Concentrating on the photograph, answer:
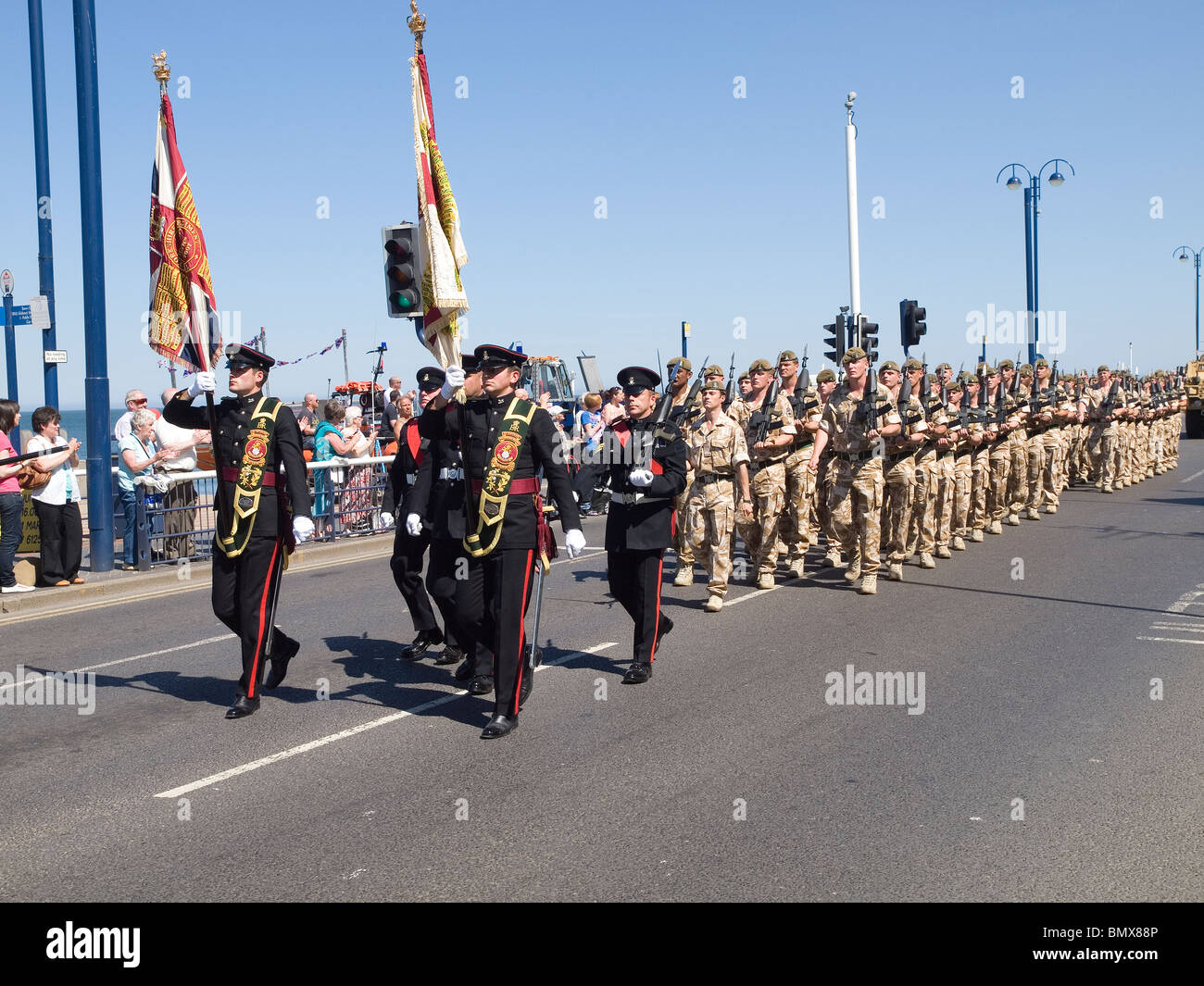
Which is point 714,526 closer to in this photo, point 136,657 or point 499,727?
point 499,727

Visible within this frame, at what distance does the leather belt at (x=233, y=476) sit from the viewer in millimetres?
6867

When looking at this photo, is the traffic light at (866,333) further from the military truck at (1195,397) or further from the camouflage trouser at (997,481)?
the military truck at (1195,397)

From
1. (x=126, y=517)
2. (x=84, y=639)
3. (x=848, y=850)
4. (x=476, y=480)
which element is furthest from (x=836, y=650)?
(x=126, y=517)

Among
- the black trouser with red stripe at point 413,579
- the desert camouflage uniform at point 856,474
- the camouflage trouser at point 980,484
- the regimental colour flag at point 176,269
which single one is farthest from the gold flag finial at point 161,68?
the camouflage trouser at point 980,484

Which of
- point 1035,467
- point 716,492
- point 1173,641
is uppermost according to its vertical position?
point 716,492

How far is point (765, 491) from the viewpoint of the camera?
438 inches

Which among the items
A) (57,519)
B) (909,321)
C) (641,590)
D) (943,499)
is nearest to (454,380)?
(641,590)

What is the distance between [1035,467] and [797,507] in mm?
6453

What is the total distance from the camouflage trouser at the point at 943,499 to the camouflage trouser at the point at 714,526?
11.8ft

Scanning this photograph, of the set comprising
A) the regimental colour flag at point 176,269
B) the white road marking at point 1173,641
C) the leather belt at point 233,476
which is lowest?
the white road marking at point 1173,641

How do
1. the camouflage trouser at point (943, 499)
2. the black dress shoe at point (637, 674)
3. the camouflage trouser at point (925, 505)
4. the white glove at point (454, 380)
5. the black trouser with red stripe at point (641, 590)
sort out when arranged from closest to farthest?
1. the white glove at point (454, 380)
2. the black dress shoe at point (637, 674)
3. the black trouser with red stripe at point (641, 590)
4. the camouflage trouser at point (925, 505)
5. the camouflage trouser at point (943, 499)

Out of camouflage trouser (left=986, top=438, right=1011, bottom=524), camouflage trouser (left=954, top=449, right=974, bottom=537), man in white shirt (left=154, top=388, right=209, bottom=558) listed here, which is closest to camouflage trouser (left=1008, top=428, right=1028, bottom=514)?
camouflage trouser (left=986, top=438, right=1011, bottom=524)

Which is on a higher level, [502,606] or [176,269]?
[176,269]
